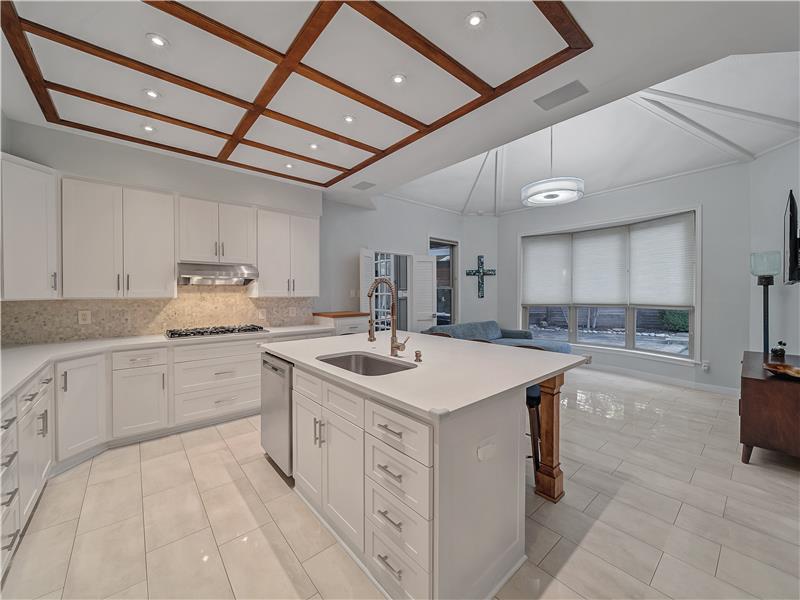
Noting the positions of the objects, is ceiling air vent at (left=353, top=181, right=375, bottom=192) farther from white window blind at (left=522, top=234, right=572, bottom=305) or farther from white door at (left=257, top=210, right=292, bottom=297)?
white window blind at (left=522, top=234, right=572, bottom=305)

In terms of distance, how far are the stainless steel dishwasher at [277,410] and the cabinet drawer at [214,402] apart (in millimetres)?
1072

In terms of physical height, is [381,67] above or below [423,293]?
above

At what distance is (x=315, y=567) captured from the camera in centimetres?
164

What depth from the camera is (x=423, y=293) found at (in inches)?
232

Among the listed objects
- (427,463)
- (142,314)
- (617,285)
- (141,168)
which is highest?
(141,168)

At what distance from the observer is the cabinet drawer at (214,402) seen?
3158mm

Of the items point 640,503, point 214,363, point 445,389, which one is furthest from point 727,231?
point 214,363

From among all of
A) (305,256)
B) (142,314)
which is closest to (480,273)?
(305,256)

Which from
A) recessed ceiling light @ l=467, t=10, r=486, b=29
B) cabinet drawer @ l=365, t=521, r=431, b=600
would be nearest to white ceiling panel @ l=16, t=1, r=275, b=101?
recessed ceiling light @ l=467, t=10, r=486, b=29

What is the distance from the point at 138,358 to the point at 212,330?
72 centimetres

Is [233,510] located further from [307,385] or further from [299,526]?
[307,385]

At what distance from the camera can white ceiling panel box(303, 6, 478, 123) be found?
5.75 ft

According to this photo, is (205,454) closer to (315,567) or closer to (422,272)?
(315,567)

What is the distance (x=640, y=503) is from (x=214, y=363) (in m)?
3.73
